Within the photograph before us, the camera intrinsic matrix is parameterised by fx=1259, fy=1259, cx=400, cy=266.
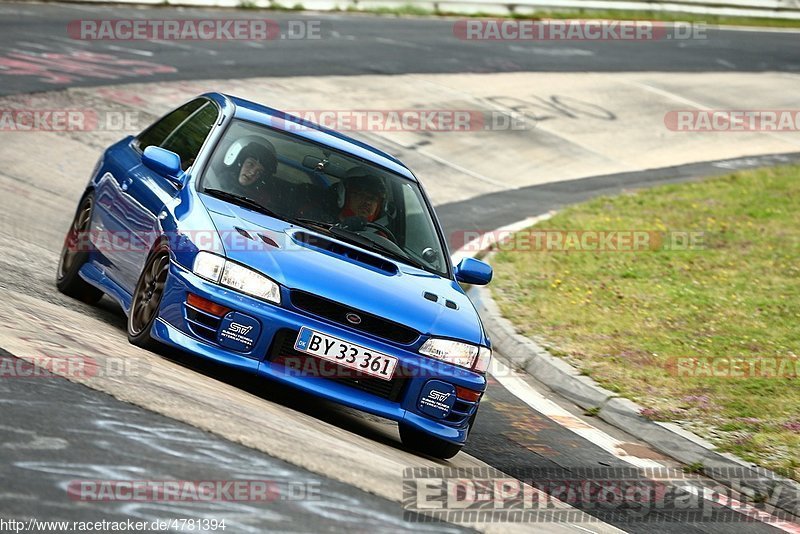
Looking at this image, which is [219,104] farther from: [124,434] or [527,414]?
[124,434]

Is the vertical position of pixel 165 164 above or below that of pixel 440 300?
above

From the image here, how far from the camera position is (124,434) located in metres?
5.17

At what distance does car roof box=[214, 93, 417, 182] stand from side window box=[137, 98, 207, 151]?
35cm

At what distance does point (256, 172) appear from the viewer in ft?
24.8

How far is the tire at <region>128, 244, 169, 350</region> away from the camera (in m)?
6.79

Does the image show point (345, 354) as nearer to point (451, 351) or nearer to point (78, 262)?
point (451, 351)

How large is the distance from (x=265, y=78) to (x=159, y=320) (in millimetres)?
14388
